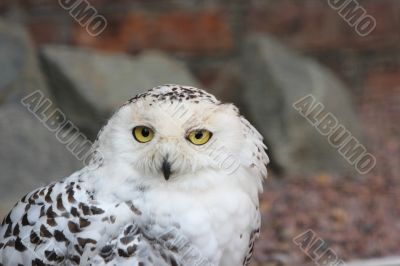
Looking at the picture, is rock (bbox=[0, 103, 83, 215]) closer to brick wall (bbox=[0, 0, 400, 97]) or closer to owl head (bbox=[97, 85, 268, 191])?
brick wall (bbox=[0, 0, 400, 97])

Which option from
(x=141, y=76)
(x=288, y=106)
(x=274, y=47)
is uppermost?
(x=274, y=47)

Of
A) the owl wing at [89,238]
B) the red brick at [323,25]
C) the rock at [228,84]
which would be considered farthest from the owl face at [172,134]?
the red brick at [323,25]

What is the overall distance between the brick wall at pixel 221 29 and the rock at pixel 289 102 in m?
0.17

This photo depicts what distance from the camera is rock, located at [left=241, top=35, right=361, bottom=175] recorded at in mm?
3676

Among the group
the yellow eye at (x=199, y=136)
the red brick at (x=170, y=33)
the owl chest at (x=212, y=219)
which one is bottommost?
the owl chest at (x=212, y=219)

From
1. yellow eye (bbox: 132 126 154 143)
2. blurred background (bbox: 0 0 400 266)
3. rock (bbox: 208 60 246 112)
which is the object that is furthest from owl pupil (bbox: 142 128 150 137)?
rock (bbox: 208 60 246 112)

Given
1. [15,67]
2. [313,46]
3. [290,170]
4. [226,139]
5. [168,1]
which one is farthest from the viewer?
[313,46]

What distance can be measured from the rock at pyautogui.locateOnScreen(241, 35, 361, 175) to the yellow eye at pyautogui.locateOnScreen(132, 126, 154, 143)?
1835mm

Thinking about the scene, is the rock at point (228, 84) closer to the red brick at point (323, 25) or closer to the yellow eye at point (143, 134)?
the red brick at point (323, 25)

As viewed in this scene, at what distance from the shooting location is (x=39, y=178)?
309cm

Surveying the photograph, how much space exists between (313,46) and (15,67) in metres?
1.58

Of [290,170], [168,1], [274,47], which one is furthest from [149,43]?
[290,170]

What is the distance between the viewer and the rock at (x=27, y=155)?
3055mm

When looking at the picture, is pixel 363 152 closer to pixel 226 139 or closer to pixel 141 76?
pixel 141 76
